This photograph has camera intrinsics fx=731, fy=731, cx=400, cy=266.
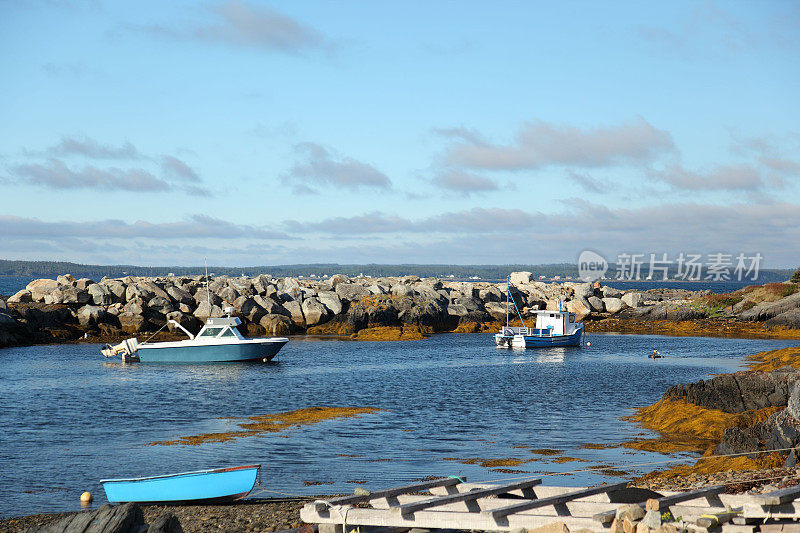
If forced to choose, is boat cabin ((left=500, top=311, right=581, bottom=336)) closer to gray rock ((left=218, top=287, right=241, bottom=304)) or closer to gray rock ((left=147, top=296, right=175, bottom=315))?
gray rock ((left=218, top=287, right=241, bottom=304))

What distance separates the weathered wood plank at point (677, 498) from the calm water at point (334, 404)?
5.69 metres

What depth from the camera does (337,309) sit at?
215 feet

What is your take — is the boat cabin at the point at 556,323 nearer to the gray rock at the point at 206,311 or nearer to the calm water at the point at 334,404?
the calm water at the point at 334,404

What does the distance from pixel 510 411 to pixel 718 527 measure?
724 inches

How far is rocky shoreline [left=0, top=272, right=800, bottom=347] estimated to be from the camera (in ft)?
186

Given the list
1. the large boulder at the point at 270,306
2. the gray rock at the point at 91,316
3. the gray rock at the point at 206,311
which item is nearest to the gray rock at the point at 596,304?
the large boulder at the point at 270,306

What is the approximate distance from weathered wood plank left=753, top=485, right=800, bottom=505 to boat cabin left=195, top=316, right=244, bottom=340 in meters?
37.1

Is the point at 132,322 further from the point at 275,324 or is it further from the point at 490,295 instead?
the point at 490,295

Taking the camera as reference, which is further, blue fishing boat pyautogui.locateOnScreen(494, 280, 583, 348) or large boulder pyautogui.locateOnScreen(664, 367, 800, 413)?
blue fishing boat pyautogui.locateOnScreen(494, 280, 583, 348)

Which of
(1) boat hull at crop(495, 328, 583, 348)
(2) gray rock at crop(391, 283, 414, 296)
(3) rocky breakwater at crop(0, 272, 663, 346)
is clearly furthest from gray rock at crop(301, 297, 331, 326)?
(1) boat hull at crop(495, 328, 583, 348)

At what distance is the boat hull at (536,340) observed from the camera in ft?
179

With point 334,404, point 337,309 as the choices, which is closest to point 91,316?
point 337,309

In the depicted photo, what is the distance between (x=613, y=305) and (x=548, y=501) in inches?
2858

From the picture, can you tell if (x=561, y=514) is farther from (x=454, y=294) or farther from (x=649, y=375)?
(x=454, y=294)
